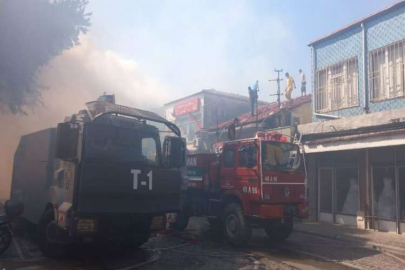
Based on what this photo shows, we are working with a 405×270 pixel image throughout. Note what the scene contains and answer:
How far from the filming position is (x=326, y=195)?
14414 mm

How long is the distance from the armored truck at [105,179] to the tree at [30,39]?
31.9 feet

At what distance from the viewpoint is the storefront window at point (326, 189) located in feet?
46.7

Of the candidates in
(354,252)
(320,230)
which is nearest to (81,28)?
(320,230)

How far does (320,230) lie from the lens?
39.7 feet

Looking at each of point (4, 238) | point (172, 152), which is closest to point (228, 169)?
point (172, 152)

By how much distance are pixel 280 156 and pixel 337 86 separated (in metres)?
6.28

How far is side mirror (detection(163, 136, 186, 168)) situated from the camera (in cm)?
758

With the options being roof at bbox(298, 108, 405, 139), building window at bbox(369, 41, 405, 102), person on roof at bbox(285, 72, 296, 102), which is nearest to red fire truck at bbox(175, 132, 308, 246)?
roof at bbox(298, 108, 405, 139)

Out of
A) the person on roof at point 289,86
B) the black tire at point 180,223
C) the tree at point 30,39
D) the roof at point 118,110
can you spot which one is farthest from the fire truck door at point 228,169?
the person on roof at point 289,86

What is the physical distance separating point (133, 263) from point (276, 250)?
12.3ft

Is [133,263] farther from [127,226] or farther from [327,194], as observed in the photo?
[327,194]

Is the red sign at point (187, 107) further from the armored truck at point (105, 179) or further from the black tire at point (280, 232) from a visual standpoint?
the armored truck at point (105, 179)

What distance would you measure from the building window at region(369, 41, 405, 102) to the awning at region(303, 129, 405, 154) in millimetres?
1653

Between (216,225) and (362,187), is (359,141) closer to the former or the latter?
(362,187)
